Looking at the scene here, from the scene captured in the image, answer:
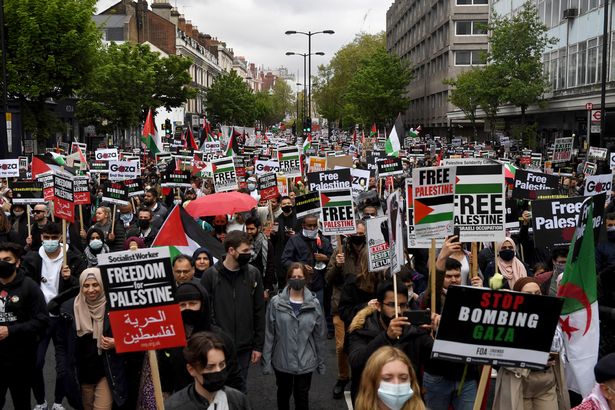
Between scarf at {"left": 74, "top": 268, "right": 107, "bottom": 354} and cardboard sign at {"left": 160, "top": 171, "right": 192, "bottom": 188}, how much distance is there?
1088 centimetres

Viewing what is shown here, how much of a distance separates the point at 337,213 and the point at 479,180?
293cm

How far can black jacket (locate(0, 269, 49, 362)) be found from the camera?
666cm

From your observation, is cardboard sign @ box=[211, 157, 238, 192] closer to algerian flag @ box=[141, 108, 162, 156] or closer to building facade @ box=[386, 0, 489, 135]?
algerian flag @ box=[141, 108, 162, 156]

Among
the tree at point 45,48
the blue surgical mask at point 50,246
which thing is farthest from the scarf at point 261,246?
the tree at point 45,48

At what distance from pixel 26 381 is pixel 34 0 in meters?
27.6

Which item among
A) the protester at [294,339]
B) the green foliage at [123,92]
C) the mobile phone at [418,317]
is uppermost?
the green foliage at [123,92]

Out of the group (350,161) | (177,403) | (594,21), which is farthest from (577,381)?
(594,21)

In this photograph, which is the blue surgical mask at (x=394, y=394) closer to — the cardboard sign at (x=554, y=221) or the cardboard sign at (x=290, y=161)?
the cardboard sign at (x=554, y=221)

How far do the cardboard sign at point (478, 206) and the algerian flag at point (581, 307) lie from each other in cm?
113

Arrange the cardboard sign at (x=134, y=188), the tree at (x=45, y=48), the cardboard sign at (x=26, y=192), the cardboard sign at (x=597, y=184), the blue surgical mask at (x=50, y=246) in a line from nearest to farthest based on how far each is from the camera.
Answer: the blue surgical mask at (x=50, y=246) < the cardboard sign at (x=26, y=192) < the cardboard sign at (x=597, y=184) < the cardboard sign at (x=134, y=188) < the tree at (x=45, y=48)

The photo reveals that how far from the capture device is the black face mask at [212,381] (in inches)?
169

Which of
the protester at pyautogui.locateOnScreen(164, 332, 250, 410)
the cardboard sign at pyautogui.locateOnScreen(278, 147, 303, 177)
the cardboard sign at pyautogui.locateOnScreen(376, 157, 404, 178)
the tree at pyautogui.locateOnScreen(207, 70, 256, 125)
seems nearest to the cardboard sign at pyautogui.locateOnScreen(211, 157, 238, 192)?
the cardboard sign at pyautogui.locateOnScreen(278, 147, 303, 177)

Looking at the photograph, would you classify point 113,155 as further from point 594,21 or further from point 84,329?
point 594,21

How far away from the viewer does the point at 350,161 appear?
2058cm
